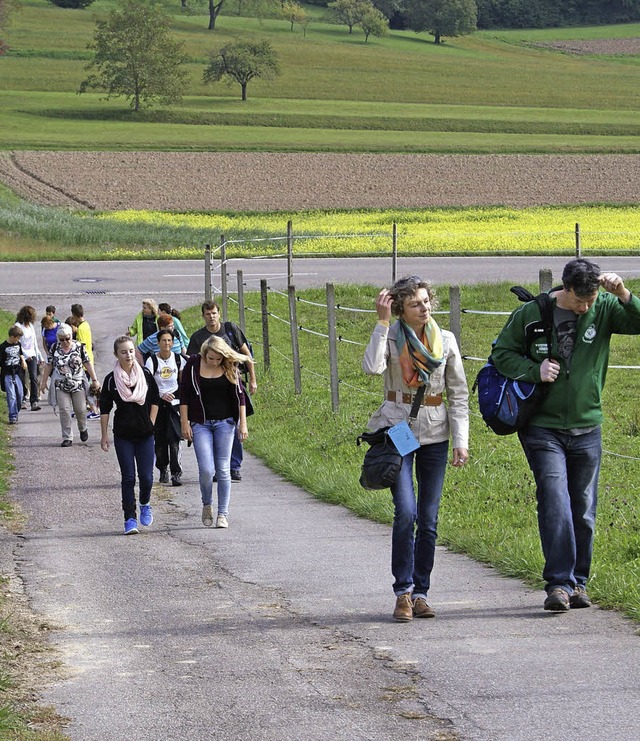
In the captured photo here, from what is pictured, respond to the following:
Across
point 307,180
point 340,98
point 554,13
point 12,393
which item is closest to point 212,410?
point 12,393

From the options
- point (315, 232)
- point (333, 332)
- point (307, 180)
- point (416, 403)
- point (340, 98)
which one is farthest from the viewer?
point (340, 98)

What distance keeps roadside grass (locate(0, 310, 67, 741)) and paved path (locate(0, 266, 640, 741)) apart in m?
0.11

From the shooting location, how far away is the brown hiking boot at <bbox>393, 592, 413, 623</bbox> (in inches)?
296

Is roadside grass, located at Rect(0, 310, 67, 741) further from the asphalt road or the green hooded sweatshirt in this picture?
the asphalt road

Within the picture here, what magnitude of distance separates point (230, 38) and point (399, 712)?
5675 inches

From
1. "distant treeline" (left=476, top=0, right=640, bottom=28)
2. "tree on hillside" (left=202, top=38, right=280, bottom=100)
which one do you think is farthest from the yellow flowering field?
"distant treeline" (left=476, top=0, right=640, bottom=28)

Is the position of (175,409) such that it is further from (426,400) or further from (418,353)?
(418,353)

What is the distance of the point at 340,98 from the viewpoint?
115562 mm

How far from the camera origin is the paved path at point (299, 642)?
5.67 m

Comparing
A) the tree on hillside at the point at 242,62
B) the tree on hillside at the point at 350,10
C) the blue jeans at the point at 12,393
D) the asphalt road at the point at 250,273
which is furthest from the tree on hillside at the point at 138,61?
the blue jeans at the point at 12,393

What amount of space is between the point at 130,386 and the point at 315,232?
123 ft

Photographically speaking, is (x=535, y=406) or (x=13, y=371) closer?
(x=535, y=406)

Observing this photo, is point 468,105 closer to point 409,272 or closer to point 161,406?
point 409,272

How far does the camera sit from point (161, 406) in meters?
14.0
